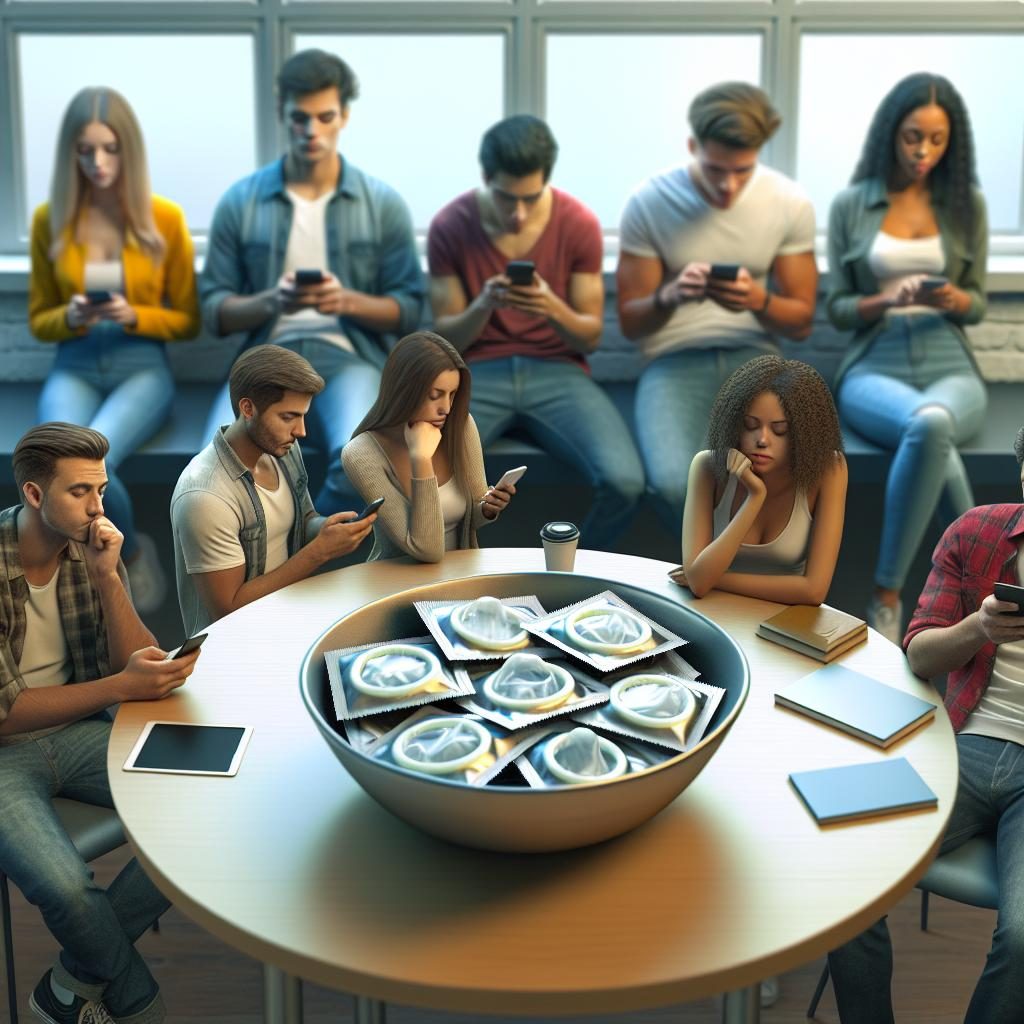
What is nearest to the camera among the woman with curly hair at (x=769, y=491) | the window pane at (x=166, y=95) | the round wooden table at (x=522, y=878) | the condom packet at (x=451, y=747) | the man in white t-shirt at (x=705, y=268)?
the round wooden table at (x=522, y=878)

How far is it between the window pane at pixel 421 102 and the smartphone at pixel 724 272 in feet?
3.47

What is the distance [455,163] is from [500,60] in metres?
0.34

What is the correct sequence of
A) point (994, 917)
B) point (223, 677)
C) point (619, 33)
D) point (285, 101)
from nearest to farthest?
point (223, 677) → point (994, 917) → point (285, 101) → point (619, 33)

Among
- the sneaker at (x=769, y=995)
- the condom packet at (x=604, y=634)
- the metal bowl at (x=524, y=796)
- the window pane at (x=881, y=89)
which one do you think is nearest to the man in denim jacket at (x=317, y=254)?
the window pane at (x=881, y=89)

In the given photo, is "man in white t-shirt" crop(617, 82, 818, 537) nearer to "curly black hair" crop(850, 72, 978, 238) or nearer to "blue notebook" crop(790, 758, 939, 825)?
"curly black hair" crop(850, 72, 978, 238)

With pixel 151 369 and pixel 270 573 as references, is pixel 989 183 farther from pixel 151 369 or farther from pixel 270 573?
pixel 270 573

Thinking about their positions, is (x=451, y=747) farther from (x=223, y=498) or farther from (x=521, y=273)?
(x=521, y=273)

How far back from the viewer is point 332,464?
344 centimetres

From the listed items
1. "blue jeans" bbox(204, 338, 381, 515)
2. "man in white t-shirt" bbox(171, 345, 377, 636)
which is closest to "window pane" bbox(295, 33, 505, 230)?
"blue jeans" bbox(204, 338, 381, 515)

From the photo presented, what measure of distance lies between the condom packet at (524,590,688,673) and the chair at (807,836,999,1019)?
1.77 ft

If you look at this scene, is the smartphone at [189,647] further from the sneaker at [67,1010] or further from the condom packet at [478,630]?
the sneaker at [67,1010]

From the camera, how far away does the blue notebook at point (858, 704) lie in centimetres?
187

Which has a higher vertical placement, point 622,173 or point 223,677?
point 622,173

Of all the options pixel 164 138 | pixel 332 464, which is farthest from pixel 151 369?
pixel 164 138
